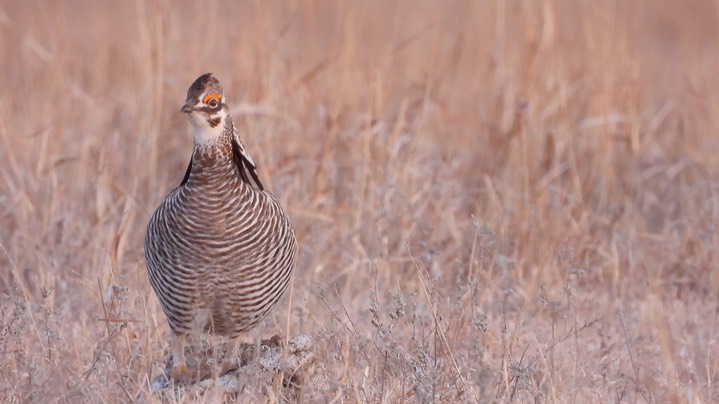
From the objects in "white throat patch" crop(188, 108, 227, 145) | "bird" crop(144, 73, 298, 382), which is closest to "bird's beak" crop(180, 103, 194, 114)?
"bird" crop(144, 73, 298, 382)

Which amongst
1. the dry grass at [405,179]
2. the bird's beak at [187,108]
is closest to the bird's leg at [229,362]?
the dry grass at [405,179]

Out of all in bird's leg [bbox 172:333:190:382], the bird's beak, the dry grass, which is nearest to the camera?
the bird's beak

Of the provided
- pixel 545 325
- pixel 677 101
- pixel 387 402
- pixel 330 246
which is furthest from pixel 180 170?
pixel 677 101

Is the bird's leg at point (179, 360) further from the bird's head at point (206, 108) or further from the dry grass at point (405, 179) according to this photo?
the bird's head at point (206, 108)

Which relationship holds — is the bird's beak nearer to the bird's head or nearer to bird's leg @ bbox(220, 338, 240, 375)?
the bird's head

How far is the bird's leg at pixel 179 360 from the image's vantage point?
14.5 feet

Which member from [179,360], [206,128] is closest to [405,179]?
[206,128]

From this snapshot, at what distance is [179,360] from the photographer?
454cm

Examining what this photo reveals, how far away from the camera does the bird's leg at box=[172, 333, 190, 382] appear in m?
4.43

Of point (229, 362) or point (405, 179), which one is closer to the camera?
point (229, 362)

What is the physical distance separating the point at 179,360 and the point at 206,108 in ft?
3.09

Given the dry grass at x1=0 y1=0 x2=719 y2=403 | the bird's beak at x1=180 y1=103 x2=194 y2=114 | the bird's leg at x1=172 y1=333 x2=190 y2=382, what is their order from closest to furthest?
1. the bird's beak at x1=180 y1=103 x2=194 y2=114
2. the bird's leg at x1=172 y1=333 x2=190 y2=382
3. the dry grass at x1=0 y1=0 x2=719 y2=403

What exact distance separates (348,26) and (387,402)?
339 cm

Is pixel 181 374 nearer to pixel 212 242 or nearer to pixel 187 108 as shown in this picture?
pixel 212 242
